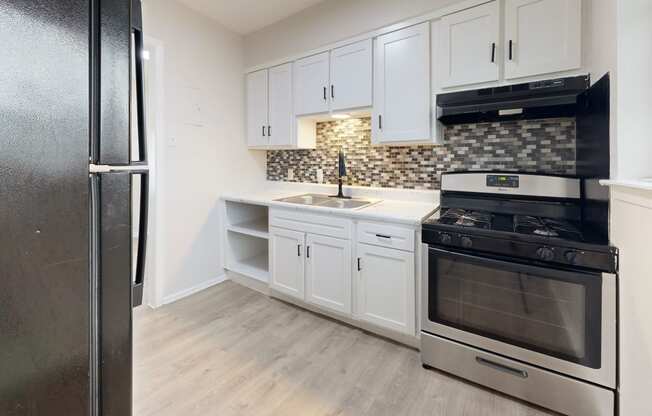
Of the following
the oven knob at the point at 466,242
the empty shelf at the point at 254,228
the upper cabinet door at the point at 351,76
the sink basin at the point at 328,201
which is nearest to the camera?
the oven knob at the point at 466,242

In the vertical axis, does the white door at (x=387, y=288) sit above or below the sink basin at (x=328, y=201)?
below

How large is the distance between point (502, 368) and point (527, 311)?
34cm

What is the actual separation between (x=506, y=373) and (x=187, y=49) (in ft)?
10.9

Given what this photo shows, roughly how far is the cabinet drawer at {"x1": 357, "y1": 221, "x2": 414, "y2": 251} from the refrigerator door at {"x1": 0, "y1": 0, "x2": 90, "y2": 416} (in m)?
1.63

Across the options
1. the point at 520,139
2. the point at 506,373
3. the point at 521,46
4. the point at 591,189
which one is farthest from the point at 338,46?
the point at 506,373

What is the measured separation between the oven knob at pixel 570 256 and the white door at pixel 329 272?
1.22m

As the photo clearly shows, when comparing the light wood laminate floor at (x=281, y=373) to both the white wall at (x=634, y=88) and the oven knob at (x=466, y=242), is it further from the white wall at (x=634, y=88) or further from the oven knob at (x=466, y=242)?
the white wall at (x=634, y=88)

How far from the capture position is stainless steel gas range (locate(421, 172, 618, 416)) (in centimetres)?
137

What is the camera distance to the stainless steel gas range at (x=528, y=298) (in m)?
1.37

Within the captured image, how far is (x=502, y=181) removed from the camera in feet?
6.59

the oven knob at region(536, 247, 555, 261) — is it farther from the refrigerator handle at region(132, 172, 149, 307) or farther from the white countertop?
the refrigerator handle at region(132, 172, 149, 307)

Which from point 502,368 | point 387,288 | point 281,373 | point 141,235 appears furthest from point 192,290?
point 502,368

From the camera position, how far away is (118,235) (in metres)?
0.72

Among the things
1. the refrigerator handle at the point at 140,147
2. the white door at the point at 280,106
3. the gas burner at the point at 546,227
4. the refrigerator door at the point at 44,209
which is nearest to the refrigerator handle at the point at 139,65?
the refrigerator handle at the point at 140,147
